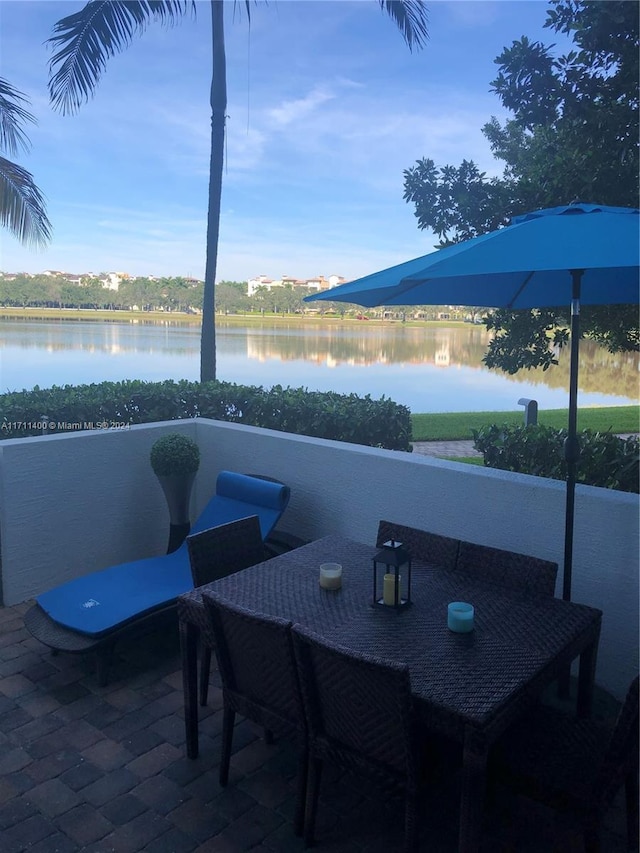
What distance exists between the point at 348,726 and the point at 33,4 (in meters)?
9.59

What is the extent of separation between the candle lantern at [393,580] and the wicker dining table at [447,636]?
0.12ft

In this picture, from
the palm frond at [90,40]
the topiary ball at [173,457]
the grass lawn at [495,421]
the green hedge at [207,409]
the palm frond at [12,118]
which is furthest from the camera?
the grass lawn at [495,421]

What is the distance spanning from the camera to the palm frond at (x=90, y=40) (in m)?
7.41

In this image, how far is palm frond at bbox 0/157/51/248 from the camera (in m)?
8.97

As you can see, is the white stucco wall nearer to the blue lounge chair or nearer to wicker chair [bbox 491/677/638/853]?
the blue lounge chair

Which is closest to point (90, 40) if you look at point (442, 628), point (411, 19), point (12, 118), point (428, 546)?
point (12, 118)

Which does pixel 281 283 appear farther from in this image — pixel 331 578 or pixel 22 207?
pixel 331 578

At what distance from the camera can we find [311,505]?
4523 millimetres

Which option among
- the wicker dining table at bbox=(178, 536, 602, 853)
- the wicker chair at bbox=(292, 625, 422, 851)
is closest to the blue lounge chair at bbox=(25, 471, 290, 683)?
the wicker dining table at bbox=(178, 536, 602, 853)

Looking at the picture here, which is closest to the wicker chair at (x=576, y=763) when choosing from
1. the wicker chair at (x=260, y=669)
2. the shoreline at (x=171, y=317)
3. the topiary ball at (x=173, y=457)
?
the wicker chair at (x=260, y=669)

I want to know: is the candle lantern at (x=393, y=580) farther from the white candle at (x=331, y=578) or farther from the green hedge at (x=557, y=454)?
the green hedge at (x=557, y=454)

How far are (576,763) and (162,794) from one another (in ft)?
5.31

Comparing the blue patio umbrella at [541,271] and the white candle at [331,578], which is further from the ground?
the blue patio umbrella at [541,271]

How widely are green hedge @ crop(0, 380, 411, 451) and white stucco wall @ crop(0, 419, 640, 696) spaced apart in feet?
2.18
